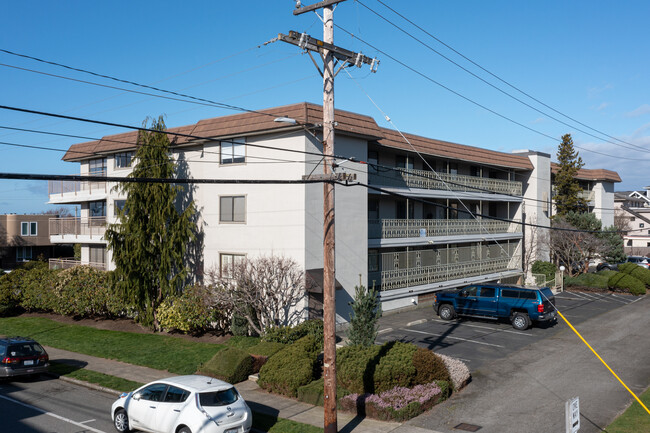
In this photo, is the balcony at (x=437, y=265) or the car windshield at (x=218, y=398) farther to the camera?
the balcony at (x=437, y=265)

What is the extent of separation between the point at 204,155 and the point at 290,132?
5.94 m

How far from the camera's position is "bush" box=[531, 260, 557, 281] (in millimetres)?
41062

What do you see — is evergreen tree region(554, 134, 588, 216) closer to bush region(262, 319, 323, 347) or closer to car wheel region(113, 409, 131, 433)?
bush region(262, 319, 323, 347)

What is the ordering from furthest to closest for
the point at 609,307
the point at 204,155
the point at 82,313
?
the point at 609,307 < the point at 82,313 < the point at 204,155

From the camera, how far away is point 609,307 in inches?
1284

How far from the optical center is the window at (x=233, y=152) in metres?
26.4

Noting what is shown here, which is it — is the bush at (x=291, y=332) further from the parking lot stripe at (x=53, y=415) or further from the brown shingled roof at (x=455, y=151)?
the brown shingled roof at (x=455, y=151)

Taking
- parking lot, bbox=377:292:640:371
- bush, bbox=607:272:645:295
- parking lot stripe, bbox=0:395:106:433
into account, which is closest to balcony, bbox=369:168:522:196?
parking lot, bbox=377:292:640:371

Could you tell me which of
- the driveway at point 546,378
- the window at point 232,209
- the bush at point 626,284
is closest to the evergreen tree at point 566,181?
the bush at point 626,284

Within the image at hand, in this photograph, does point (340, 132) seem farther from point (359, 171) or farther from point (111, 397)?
point (111, 397)

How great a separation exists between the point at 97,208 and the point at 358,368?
25.6 m

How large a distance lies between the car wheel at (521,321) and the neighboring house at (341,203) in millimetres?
6149

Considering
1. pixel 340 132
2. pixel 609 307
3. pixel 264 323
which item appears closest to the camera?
pixel 264 323

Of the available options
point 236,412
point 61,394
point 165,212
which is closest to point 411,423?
point 236,412
